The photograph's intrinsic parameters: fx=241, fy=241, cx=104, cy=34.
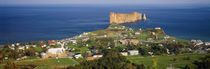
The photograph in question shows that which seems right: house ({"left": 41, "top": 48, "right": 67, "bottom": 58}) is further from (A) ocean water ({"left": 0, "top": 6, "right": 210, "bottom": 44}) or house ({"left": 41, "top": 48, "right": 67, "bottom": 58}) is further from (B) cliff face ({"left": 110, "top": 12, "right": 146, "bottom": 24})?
(B) cliff face ({"left": 110, "top": 12, "right": 146, "bottom": 24})

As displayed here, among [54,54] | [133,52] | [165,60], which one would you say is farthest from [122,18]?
[165,60]

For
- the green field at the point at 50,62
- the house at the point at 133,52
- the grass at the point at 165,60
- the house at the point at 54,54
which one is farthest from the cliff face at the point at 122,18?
the green field at the point at 50,62

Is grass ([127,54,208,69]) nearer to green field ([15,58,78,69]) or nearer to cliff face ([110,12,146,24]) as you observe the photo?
green field ([15,58,78,69])

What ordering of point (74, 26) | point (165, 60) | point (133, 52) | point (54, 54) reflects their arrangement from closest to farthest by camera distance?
point (165, 60)
point (54, 54)
point (133, 52)
point (74, 26)

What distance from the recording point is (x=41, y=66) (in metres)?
20.0

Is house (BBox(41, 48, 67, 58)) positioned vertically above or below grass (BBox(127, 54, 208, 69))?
above

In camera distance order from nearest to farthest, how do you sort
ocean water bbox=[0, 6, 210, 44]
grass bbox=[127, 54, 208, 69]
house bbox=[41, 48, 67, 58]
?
1. grass bbox=[127, 54, 208, 69]
2. house bbox=[41, 48, 67, 58]
3. ocean water bbox=[0, 6, 210, 44]

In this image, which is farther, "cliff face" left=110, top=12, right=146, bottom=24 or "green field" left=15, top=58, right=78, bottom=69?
"cliff face" left=110, top=12, right=146, bottom=24

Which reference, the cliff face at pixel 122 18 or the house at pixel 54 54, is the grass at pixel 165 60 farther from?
the cliff face at pixel 122 18

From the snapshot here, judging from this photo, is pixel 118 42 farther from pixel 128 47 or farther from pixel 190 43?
pixel 190 43

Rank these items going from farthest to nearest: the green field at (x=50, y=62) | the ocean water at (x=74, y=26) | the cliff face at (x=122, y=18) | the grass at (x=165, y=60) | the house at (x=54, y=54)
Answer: the cliff face at (x=122, y=18), the ocean water at (x=74, y=26), the house at (x=54, y=54), the green field at (x=50, y=62), the grass at (x=165, y=60)

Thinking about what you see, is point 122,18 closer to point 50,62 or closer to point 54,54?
point 54,54

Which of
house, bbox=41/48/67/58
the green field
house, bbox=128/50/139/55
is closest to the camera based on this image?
the green field

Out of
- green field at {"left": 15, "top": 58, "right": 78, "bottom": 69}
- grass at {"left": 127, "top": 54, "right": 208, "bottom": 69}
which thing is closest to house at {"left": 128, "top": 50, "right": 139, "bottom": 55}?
grass at {"left": 127, "top": 54, "right": 208, "bottom": 69}
